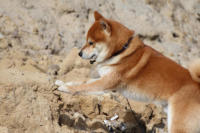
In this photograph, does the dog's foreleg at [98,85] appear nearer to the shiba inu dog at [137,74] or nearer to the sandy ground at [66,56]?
the shiba inu dog at [137,74]

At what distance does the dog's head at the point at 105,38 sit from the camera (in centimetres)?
510

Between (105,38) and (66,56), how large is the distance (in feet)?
6.96

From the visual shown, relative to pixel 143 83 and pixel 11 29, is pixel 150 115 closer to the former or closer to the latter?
pixel 143 83

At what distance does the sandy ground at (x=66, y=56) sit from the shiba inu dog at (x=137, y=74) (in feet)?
1.66

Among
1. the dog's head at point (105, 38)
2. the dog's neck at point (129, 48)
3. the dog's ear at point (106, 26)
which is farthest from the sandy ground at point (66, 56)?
the dog's ear at point (106, 26)

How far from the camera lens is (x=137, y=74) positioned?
5016mm

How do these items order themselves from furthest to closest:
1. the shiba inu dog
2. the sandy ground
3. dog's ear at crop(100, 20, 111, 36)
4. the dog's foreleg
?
dog's ear at crop(100, 20, 111, 36)
the dog's foreleg
the shiba inu dog
the sandy ground

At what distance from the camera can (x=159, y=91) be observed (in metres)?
4.94

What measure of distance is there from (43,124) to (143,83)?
1704 millimetres

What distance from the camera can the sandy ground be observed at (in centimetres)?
452

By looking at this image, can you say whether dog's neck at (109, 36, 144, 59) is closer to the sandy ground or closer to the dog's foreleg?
the dog's foreleg

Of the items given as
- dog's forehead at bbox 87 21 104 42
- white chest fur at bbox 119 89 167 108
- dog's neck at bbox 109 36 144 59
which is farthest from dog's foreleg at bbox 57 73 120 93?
dog's forehead at bbox 87 21 104 42

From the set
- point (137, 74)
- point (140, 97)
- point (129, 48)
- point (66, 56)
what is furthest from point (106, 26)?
point (66, 56)

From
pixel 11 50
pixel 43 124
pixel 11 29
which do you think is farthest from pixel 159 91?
pixel 11 29
